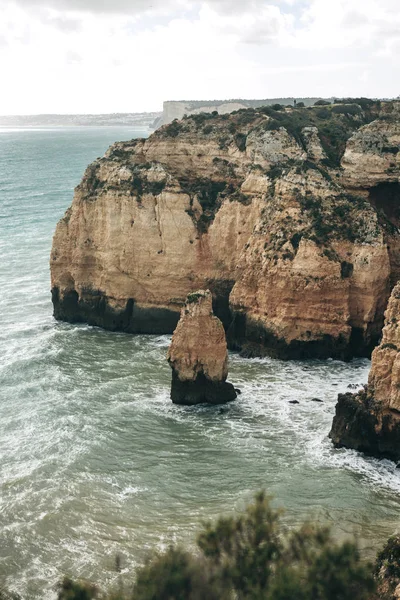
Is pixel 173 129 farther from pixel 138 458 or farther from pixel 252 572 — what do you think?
pixel 252 572

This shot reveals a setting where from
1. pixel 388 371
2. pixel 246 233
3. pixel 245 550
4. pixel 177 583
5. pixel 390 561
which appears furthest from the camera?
pixel 246 233

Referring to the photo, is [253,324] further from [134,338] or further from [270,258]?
[134,338]

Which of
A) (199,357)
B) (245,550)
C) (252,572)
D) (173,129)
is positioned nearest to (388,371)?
(199,357)

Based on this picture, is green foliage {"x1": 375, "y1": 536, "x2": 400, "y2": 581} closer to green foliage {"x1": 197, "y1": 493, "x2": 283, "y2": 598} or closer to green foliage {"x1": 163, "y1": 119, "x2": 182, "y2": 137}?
green foliage {"x1": 197, "y1": 493, "x2": 283, "y2": 598}

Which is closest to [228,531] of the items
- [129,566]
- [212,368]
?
[129,566]

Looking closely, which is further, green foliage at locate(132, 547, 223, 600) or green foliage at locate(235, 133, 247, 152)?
green foliage at locate(235, 133, 247, 152)

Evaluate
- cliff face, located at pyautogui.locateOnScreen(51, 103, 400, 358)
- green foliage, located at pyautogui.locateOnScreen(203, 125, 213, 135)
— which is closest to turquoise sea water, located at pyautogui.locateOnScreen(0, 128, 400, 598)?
cliff face, located at pyautogui.locateOnScreen(51, 103, 400, 358)

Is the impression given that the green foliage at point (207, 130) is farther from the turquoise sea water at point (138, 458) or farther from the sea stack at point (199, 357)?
the sea stack at point (199, 357)
